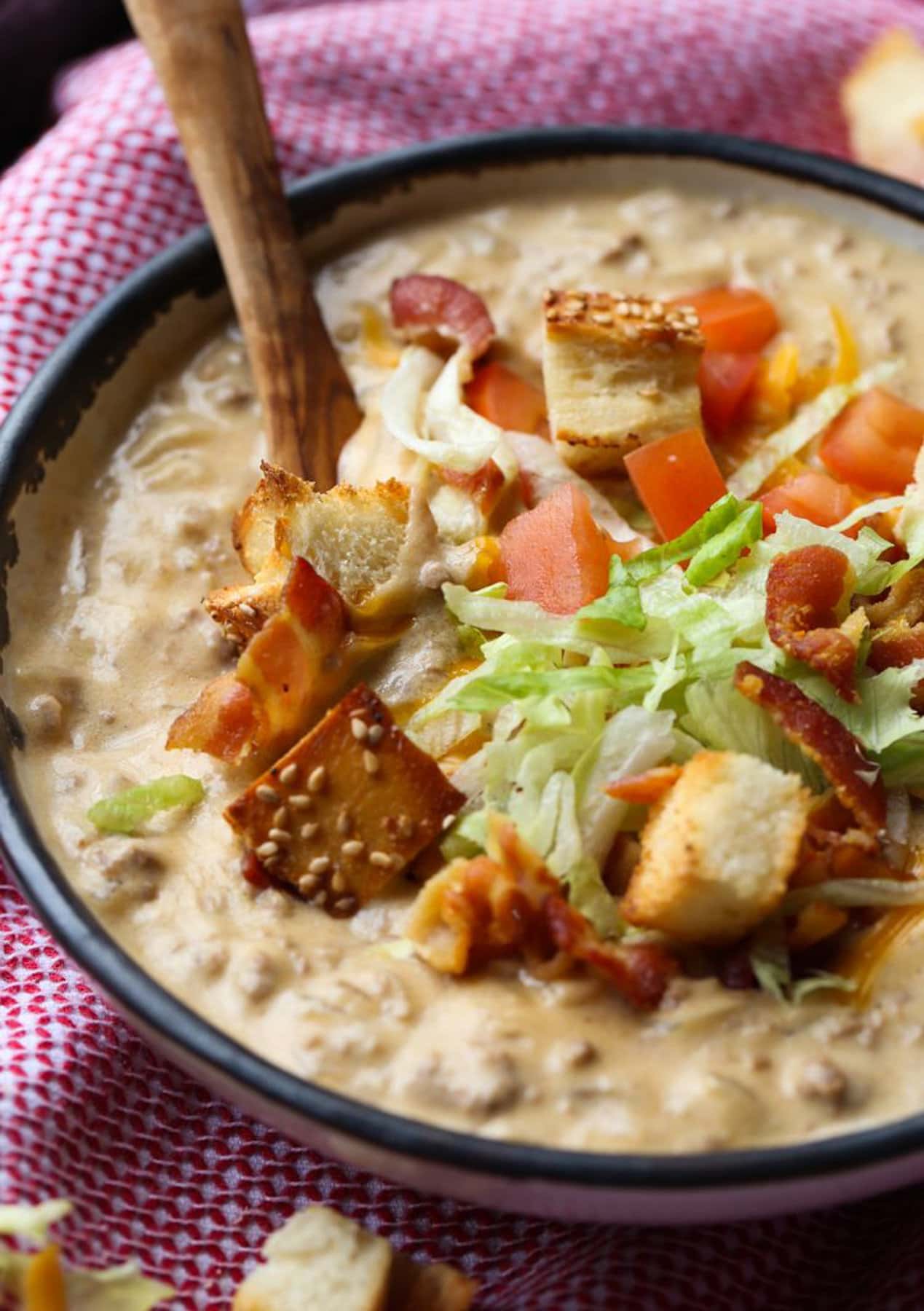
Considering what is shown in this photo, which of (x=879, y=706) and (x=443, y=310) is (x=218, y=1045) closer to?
(x=879, y=706)

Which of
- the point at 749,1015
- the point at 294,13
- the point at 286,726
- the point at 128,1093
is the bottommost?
the point at 128,1093

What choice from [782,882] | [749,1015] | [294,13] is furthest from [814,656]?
[294,13]

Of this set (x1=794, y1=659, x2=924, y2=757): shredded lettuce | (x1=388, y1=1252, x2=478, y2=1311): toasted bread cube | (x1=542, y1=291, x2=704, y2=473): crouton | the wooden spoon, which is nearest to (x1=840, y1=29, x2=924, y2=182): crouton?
(x1=542, y1=291, x2=704, y2=473): crouton

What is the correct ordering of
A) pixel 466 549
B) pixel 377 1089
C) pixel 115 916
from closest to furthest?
pixel 377 1089, pixel 115 916, pixel 466 549

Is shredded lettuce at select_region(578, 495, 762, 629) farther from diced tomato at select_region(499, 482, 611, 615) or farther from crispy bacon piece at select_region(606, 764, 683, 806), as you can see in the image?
crispy bacon piece at select_region(606, 764, 683, 806)

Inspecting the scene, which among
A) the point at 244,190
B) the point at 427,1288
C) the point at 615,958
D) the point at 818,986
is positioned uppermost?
the point at 244,190

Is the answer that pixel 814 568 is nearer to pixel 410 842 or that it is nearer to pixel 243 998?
pixel 410 842

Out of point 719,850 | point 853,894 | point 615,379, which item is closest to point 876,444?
point 615,379

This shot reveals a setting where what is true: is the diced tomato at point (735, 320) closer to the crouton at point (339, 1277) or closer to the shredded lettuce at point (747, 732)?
the shredded lettuce at point (747, 732)

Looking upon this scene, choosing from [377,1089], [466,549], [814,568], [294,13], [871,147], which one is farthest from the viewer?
[294,13]
